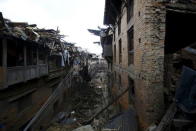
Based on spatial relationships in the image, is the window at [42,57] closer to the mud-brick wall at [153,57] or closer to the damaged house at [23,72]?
the damaged house at [23,72]

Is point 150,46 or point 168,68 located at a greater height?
point 150,46

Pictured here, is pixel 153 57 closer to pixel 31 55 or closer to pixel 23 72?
pixel 23 72

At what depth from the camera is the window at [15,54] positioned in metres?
8.15

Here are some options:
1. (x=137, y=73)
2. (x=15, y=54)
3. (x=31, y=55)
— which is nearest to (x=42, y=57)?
(x=31, y=55)

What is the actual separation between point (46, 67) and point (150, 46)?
10083 millimetres

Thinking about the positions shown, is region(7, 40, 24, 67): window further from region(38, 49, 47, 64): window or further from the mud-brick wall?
the mud-brick wall

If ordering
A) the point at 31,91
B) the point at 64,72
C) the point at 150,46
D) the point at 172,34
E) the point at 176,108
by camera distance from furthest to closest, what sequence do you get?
the point at 64,72 → the point at 31,91 → the point at 172,34 → the point at 150,46 → the point at 176,108

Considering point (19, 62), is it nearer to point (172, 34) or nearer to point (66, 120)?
point (66, 120)

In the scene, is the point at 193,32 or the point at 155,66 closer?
the point at 155,66

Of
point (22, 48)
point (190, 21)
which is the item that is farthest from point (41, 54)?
point (190, 21)

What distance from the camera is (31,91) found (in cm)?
993

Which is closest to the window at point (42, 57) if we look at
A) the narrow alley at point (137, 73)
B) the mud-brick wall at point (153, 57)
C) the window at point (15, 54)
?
the narrow alley at point (137, 73)

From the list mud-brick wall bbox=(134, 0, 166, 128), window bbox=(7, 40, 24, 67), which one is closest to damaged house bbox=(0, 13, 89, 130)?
window bbox=(7, 40, 24, 67)

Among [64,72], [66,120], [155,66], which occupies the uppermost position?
[155,66]
